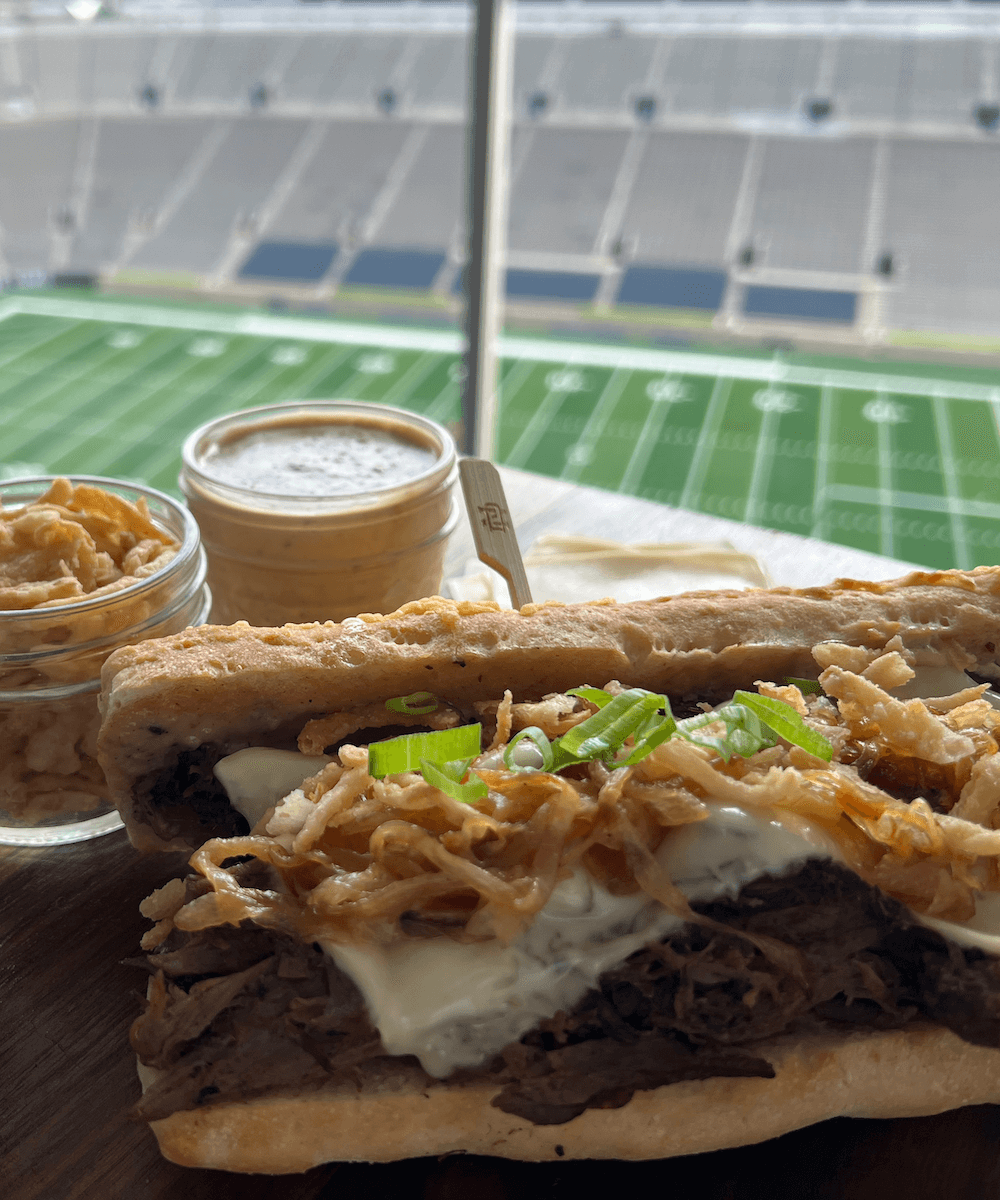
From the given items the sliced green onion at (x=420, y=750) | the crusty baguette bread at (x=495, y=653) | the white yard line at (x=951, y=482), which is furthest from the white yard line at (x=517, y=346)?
the sliced green onion at (x=420, y=750)

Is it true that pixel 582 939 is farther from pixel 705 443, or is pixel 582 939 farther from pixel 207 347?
pixel 207 347

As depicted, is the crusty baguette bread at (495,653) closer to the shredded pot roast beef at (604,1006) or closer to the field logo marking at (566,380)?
the shredded pot roast beef at (604,1006)

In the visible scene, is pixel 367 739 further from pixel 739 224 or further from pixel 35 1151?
pixel 739 224

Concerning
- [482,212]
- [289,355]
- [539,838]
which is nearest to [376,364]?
[289,355]

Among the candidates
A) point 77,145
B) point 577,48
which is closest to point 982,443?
point 577,48

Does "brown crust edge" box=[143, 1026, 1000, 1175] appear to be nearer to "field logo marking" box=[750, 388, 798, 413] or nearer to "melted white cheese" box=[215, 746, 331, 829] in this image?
"melted white cheese" box=[215, 746, 331, 829]
